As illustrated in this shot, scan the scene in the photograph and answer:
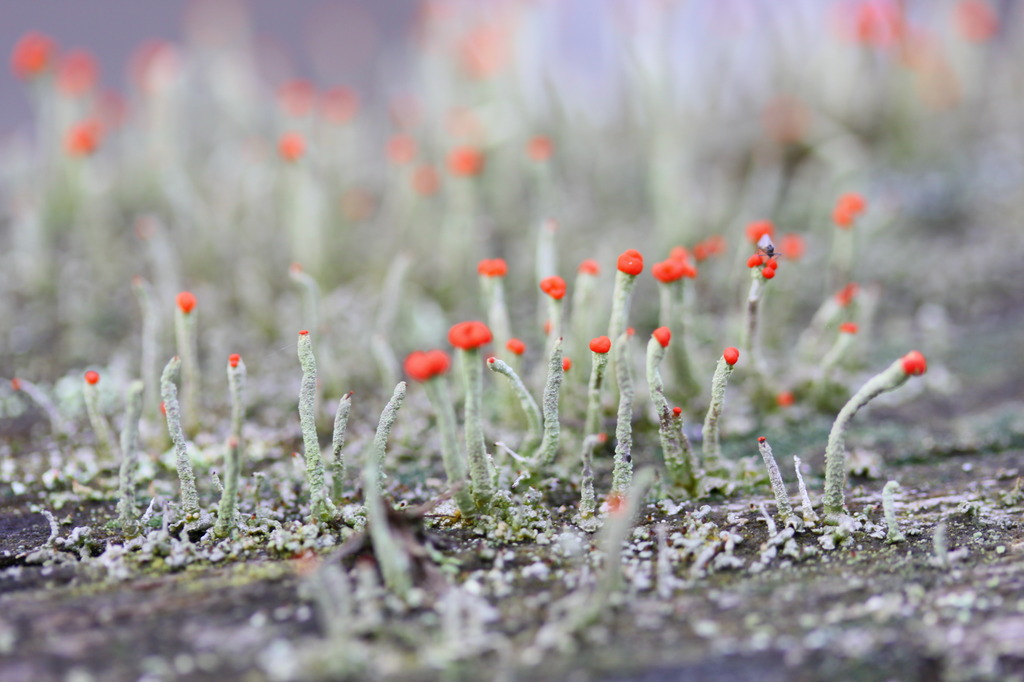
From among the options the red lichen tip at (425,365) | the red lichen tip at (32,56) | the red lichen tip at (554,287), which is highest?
the red lichen tip at (32,56)

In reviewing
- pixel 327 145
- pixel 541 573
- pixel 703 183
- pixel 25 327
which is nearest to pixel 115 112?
pixel 327 145

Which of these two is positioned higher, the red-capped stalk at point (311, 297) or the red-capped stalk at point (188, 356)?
the red-capped stalk at point (311, 297)

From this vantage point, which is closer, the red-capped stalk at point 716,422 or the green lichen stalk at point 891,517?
the green lichen stalk at point 891,517

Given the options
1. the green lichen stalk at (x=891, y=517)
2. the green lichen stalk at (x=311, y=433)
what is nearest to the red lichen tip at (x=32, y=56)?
the green lichen stalk at (x=311, y=433)

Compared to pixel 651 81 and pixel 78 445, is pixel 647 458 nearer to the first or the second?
pixel 78 445

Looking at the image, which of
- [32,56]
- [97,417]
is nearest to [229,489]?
[97,417]

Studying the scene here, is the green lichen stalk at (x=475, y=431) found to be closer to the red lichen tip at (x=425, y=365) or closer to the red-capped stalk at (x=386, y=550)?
the red lichen tip at (x=425, y=365)

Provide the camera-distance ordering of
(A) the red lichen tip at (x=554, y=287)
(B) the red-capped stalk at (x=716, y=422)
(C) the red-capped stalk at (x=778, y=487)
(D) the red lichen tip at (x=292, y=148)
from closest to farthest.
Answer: (C) the red-capped stalk at (x=778, y=487) → (B) the red-capped stalk at (x=716, y=422) → (A) the red lichen tip at (x=554, y=287) → (D) the red lichen tip at (x=292, y=148)
